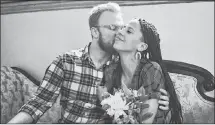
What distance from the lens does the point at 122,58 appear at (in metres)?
1.76

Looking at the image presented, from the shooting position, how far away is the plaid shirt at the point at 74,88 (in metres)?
1.76

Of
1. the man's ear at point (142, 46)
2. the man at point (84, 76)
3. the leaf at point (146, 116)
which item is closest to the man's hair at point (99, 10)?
the man at point (84, 76)

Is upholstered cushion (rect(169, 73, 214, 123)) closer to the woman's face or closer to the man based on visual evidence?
the woman's face

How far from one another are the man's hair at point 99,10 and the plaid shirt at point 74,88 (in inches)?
8.3

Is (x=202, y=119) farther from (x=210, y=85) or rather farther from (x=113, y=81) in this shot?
(x=113, y=81)

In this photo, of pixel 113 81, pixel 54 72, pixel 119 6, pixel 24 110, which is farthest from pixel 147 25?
pixel 24 110

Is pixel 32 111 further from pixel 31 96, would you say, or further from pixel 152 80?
pixel 152 80

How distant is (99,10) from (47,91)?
624 millimetres

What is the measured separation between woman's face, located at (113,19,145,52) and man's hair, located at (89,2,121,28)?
13cm

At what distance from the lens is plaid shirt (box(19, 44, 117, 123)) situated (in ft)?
5.77

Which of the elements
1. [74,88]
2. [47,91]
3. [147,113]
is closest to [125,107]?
[147,113]

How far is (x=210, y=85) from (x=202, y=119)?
0.73 ft

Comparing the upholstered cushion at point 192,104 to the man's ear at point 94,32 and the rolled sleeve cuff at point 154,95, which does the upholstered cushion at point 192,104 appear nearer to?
the rolled sleeve cuff at point 154,95

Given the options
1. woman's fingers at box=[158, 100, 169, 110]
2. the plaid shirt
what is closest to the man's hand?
woman's fingers at box=[158, 100, 169, 110]
